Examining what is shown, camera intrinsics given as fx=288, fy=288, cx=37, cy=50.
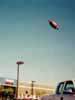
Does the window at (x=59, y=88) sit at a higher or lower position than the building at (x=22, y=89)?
lower

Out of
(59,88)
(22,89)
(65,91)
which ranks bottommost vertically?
(65,91)

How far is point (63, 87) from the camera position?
38.9 ft

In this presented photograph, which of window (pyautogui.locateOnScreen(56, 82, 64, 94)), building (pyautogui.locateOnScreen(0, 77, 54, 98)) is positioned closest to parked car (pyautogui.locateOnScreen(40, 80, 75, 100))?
window (pyautogui.locateOnScreen(56, 82, 64, 94))

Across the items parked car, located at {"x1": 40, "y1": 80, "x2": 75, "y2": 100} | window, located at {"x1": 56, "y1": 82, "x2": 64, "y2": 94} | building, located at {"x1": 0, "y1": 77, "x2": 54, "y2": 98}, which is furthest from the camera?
building, located at {"x1": 0, "y1": 77, "x2": 54, "y2": 98}

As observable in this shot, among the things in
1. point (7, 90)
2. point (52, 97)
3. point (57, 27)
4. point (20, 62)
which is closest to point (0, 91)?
point (7, 90)

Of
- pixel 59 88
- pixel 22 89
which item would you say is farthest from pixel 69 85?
pixel 22 89

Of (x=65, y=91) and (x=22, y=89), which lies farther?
(x=22, y=89)

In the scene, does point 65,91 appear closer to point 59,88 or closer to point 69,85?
point 69,85

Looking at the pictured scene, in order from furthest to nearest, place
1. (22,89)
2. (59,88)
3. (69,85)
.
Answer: (22,89)
(59,88)
(69,85)

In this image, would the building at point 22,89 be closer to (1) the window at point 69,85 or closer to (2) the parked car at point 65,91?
(2) the parked car at point 65,91

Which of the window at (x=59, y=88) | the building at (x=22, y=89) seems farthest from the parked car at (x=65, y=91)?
the building at (x=22, y=89)

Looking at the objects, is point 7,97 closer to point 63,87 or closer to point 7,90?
point 7,90

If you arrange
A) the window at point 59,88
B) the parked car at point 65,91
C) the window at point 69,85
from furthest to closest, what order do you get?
the window at point 59,88 → the window at point 69,85 → the parked car at point 65,91

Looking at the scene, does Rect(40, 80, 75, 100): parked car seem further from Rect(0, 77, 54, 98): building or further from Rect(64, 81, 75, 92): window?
Rect(0, 77, 54, 98): building
